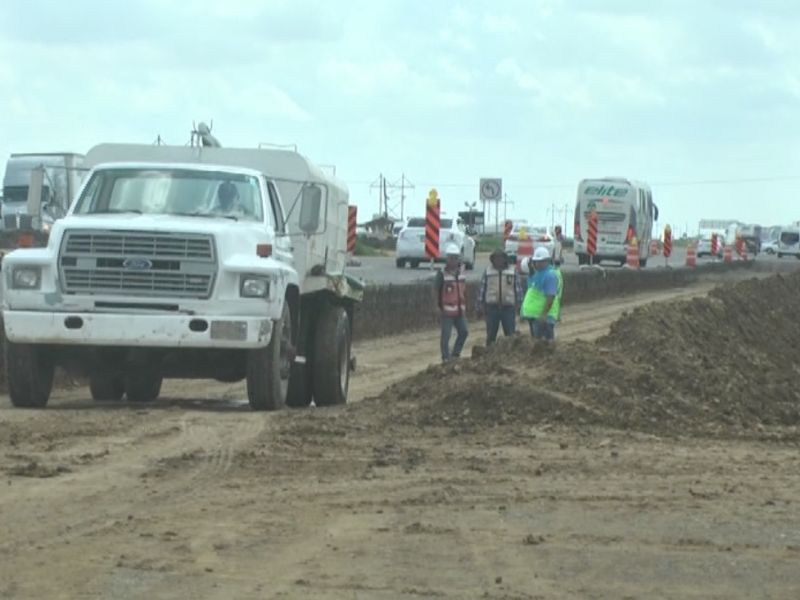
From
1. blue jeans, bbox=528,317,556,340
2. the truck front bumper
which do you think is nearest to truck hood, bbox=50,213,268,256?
the truck front bumper

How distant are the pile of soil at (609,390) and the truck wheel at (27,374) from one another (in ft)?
9.90

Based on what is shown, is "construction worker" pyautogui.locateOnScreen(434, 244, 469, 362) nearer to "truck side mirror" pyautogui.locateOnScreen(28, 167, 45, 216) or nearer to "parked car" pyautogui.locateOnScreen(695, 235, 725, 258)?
"truck side mirror" pyautogui.locateOnScreen(28, 167, 45, 216)

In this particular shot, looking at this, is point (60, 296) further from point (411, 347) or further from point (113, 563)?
point (411, 347)

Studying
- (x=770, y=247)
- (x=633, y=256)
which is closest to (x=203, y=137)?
(x=633, y=256)

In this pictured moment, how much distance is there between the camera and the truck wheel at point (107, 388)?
18875mm

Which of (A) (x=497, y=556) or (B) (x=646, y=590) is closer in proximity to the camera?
(B) (x=646, y=590)

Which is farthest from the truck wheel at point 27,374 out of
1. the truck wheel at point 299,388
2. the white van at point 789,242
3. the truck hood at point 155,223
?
the white van at point 789,242

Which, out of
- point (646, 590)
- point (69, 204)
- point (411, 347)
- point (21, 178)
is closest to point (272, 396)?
point (69, 204)

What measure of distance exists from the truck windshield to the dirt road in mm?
2007

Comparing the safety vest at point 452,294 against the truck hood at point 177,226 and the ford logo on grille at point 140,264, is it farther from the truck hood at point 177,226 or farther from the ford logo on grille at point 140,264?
the ford logo on grille at point 140,264

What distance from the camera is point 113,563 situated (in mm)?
8711

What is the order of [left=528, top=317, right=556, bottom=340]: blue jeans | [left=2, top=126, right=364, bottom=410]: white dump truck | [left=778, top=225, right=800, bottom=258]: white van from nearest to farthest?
[left=2, top=126, right=364, bottom=410]: white dump truck
[left=528, top=317, right=556, bottom=340]: blue jeans
[left=778, top=225, right=800, bottom=258]: white van

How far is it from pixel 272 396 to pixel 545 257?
6.82 metres

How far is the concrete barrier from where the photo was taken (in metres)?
31.2
